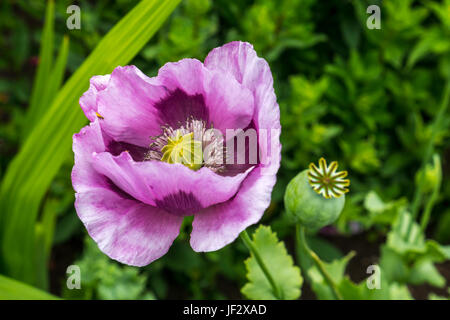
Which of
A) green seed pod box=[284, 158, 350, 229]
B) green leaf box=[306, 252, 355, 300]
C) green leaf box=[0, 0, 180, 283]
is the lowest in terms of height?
green leaf box=[306, 252, 355, 300]

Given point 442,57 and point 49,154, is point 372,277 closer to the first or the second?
point 49,154

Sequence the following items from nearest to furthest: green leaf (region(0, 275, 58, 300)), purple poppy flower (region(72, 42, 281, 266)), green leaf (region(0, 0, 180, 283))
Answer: purple poppy flower (region(72, 42, 281, 266)), green leaf (region(0, 0, 180, 283)), green leaf (region(0, 275, 58, 300))

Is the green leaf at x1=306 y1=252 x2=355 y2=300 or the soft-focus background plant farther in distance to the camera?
the soft-focus background plant

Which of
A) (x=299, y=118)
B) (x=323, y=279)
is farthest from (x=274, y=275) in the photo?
(x=299, y=118)

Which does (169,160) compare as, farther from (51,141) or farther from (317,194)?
(51,141)

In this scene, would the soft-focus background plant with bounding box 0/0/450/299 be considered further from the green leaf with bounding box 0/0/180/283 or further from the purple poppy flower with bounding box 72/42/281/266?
the purple poppy flower with bounding box 72/42/281/266

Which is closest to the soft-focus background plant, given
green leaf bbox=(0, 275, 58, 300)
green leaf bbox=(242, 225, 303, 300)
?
green leaf bbox=(0, 275, 58, 300)
